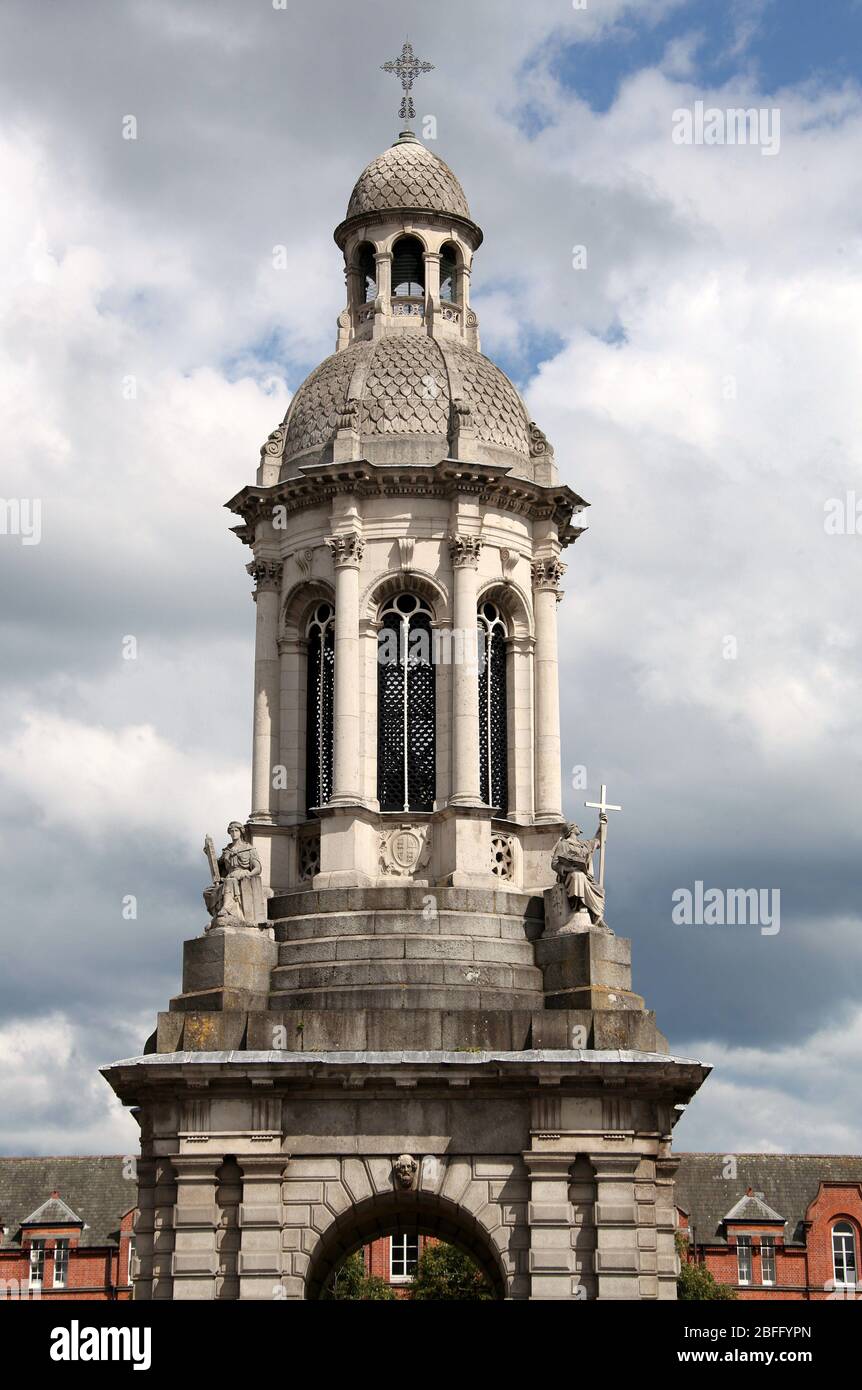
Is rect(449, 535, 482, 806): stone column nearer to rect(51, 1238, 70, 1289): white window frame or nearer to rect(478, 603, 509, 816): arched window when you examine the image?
Result: rect(478, 603, 509, 816): arched window

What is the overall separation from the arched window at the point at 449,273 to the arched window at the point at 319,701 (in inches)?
324

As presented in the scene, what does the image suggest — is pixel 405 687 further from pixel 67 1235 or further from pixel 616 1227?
pixel 67 1235

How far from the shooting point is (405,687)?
42.4m

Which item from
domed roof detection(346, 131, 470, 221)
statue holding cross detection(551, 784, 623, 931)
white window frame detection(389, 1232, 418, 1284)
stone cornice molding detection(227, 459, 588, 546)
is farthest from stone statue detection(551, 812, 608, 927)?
white window frame detection(389, 1232, 418, 1284)

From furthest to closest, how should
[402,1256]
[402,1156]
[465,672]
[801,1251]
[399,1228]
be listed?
[801,1251] → [402,1256] → [465,672] → [399,1228] → [402,1156]

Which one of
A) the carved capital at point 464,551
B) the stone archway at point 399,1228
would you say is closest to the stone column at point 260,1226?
the stone archway at point 399,1228

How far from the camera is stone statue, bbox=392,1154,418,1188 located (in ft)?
117

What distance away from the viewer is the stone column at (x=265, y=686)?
139 ft

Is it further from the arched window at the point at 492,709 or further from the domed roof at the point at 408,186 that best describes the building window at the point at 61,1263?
Answer: the domed roof at the point at 408,186

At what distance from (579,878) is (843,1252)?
61.6 m

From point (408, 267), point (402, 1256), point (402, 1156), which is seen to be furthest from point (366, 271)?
point (402, 1256)
